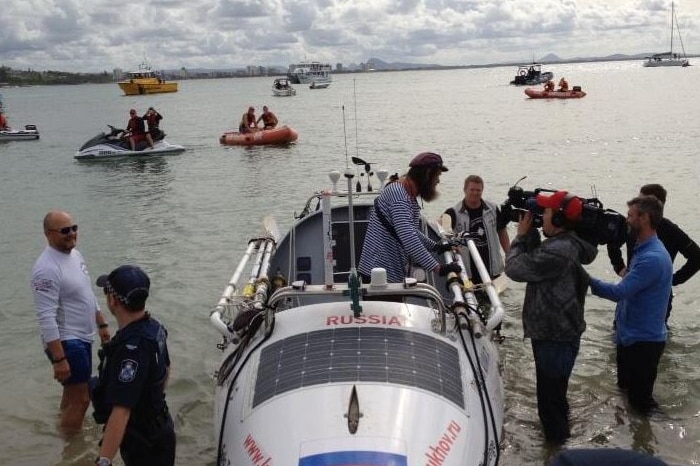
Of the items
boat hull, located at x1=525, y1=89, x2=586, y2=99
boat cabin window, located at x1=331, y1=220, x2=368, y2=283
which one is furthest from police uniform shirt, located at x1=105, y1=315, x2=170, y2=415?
boat hull, located at x1=525, y1=89, x2=586, y2=99

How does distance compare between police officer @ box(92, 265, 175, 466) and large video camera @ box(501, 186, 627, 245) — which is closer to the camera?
police officer @ box(92, 265, 175, 466)

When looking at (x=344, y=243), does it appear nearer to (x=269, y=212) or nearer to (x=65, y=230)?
(x=65, y=230)

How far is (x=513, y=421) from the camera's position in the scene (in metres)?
5.99

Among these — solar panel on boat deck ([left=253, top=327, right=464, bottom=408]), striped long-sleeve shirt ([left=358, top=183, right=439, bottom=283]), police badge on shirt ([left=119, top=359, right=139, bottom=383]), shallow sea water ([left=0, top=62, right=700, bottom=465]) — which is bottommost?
shallow sea water ([left=0, top=62, right=700, bottom=465])

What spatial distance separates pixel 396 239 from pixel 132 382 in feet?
8.16

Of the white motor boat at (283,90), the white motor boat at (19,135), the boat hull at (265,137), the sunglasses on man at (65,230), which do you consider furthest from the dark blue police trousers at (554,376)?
the white motor boat at (283,90)

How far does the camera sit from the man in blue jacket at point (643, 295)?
193 inches

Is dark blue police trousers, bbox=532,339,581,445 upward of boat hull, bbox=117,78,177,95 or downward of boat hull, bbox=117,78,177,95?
downward

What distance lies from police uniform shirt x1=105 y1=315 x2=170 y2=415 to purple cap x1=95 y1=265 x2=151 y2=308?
0.13 meters

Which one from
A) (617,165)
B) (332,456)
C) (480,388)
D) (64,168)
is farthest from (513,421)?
(64,168)

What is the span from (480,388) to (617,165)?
64.3 ft

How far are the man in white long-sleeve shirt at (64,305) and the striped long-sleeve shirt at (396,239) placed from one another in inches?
84.5

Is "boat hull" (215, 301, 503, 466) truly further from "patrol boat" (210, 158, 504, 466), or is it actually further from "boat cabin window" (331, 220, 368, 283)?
"boat cabin window" (331, 220, 368, 283)

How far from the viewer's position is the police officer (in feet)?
11.4
